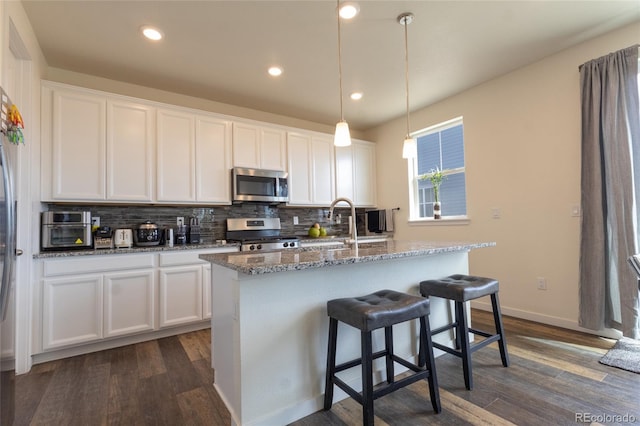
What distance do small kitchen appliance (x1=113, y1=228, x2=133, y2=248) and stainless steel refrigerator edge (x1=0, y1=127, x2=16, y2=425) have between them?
4.98ft

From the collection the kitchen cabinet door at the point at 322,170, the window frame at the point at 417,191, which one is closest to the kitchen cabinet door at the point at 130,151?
the kitchen cabinet door at the point at 322,170

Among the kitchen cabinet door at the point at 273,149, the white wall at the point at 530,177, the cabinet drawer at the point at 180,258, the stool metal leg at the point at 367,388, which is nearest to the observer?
the stool metal leg at the point at 367,388

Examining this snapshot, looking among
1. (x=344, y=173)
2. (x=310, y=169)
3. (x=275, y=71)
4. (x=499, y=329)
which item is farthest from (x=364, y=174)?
(x=499, y=329)

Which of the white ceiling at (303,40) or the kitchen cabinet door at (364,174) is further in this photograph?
the kitchen cabinet door at (364,174)

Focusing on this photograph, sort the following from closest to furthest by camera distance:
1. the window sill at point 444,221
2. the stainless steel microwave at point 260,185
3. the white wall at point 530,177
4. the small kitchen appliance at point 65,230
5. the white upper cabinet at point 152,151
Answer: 1. the small kitchen appliance at point 65,230
2. the white upper cabinet at point 152,151
3. the white wall at point 530,177
4. the stainless steel microwave at point 260,185
5. the window sill at point 444,221

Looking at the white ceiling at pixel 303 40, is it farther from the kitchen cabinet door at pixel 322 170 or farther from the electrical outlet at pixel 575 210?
the electrical outlet at pixel 575 210

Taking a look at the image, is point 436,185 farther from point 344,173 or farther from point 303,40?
point 303,40

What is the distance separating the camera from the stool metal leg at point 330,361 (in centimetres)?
166

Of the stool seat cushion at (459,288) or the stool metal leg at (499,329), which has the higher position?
the stool seat cushion at (459,288)

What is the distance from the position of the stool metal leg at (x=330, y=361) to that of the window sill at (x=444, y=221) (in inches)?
105

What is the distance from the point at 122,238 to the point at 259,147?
179cm

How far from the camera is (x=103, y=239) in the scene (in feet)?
9.18

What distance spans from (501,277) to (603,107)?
5.98 feet

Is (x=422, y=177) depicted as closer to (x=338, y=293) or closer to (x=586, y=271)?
(x=586, y=271)
